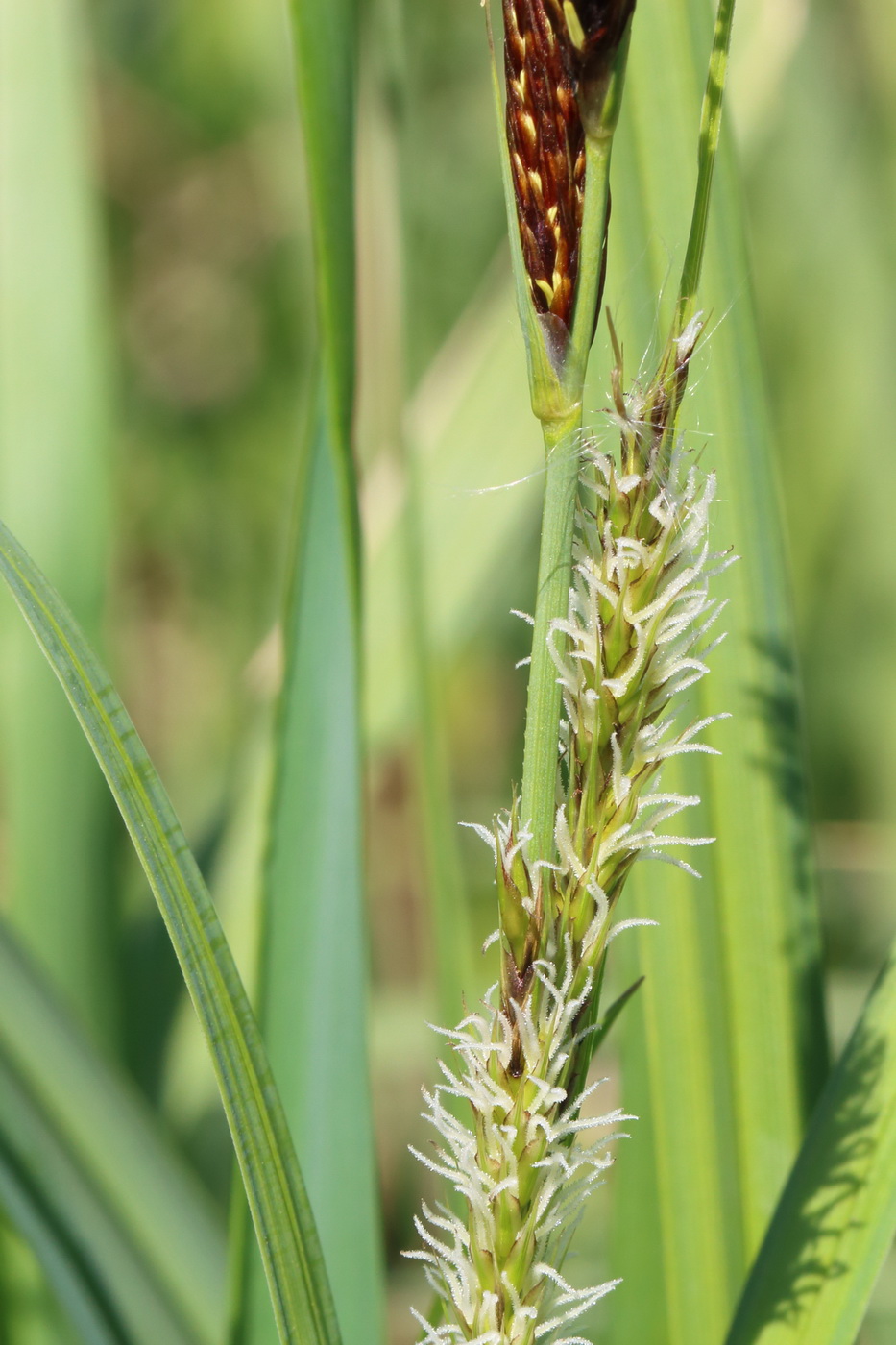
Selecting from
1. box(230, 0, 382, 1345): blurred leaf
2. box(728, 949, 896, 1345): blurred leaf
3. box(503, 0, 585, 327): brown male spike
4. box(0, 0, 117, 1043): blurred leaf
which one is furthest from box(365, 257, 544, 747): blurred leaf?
box(503, 0, 585, 327): brown male spike

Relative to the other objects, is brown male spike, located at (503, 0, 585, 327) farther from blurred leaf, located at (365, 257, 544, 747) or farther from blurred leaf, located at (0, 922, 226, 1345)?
blurred leaf, located at (365, 257, 544, 747)

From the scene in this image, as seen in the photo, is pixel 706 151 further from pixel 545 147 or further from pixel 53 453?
pixel 53 453

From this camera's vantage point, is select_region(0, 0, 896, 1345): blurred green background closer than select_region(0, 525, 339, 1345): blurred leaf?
No

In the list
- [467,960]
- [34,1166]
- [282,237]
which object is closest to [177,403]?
[282,237]

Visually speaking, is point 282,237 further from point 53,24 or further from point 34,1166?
point 34,1166

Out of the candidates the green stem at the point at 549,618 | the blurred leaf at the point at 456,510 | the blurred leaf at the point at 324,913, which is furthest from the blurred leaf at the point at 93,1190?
the blurred leaf at the point at 456,510

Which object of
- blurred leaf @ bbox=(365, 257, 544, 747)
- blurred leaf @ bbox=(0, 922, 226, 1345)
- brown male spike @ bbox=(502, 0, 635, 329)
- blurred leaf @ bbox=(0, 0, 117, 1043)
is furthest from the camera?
blurred leaf @ bbox=(365, 257, 544, 747)
